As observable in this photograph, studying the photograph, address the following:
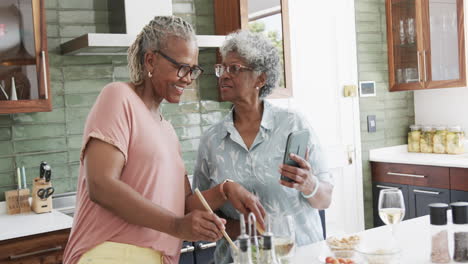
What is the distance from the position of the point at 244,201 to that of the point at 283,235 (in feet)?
1.12

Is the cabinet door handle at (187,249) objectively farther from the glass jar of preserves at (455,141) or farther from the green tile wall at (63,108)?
the glass jar of preserves at (455,141)

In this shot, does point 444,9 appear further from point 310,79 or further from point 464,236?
point 464,236

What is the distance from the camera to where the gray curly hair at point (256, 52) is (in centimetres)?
216

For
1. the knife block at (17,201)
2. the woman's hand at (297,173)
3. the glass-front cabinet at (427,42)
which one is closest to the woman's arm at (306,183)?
the woman's hand at (297,173)

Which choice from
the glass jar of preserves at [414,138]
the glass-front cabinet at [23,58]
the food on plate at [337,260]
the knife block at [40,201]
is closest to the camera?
the food on plate at [337,260]

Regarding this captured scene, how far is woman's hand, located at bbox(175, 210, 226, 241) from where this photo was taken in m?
1.43

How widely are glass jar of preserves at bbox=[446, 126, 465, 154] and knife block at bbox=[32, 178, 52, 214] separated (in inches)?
119

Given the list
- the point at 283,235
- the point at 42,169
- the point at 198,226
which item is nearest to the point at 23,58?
the point at 42,169

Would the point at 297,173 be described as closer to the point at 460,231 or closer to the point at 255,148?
the point at 255,148

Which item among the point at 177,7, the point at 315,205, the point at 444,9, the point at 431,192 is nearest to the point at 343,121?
the point at 431,192

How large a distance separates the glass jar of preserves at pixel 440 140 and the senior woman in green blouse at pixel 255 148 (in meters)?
2.52

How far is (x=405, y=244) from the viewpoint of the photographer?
72.8 inches

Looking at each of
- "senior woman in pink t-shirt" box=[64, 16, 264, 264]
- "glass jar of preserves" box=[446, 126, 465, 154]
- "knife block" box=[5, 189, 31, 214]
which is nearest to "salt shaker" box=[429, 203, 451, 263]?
"senior woman in pink t-shirt" box=[64, 16, 264, 264]

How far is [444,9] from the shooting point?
13.4ft
